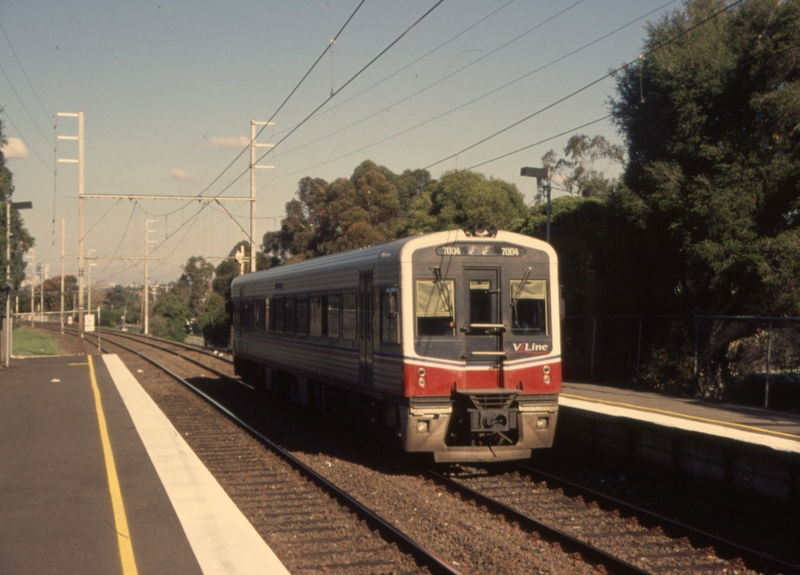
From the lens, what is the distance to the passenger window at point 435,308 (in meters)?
11.3

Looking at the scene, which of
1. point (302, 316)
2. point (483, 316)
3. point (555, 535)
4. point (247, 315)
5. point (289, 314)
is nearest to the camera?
point (555, 535)

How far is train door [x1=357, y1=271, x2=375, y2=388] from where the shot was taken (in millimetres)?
12375

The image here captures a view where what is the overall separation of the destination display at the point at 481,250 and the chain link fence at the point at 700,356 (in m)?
5.79

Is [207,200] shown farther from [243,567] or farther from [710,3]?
[243,567]

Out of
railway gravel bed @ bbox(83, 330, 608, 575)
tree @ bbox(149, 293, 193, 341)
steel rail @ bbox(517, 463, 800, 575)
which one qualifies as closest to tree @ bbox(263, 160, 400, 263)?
tree @ bbox(149, 293, 193, 341)

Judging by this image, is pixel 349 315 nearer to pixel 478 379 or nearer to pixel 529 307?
pixel 478 379

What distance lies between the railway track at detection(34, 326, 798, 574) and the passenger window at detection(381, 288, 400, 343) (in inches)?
74.4

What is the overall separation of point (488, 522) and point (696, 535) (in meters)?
2.09

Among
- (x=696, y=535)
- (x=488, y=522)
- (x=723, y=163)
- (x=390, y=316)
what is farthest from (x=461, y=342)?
(x=723, y=163)

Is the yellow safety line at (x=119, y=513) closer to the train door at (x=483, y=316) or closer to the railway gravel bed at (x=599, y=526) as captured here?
the railway gravel bed at (x=599, y=526)

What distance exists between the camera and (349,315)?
13375 mm

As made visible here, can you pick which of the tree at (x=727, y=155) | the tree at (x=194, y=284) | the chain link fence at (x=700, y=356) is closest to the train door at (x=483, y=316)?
the chain link fence at (x=700, y=356)

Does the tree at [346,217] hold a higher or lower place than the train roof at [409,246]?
higher

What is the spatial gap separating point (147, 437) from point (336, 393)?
3.26 m
